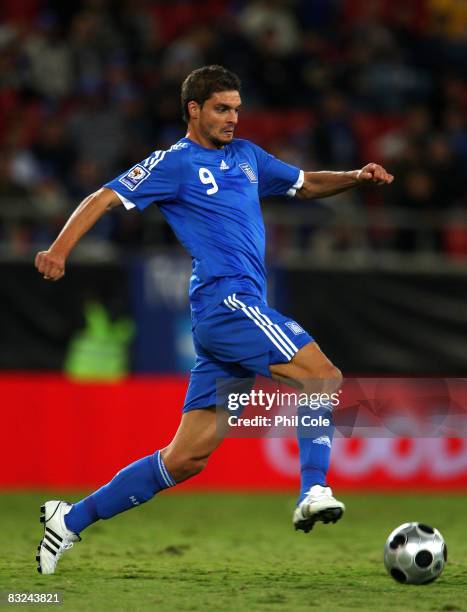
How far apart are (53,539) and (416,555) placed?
176 centimetres

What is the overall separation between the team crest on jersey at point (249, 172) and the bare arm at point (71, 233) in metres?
0.71

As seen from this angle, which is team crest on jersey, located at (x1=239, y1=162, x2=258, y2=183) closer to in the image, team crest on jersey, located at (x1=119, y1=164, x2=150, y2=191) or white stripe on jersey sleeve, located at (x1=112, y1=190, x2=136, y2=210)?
team crest on jersey, located at (x1=119, y1=164, x2=150, y2=191)

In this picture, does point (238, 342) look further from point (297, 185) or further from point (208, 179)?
point (297, 185)

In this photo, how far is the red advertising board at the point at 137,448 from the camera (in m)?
11.3

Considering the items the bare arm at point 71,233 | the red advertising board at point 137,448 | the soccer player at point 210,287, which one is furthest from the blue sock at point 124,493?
the red advertising board at point 137,448

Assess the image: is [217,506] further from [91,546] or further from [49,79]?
[49,79]

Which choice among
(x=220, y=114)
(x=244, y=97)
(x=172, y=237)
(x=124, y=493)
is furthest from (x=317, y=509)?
(x=244, y=97)

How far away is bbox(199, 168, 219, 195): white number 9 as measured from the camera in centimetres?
618

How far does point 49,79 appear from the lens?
564 inches

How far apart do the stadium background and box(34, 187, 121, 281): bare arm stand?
5.62m

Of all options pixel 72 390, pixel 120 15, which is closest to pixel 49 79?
pixel 120 15

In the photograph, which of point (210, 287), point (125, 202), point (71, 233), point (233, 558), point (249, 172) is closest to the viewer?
point (71, 233)

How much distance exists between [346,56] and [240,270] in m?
10.2

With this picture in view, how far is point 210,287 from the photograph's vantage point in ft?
20.1
